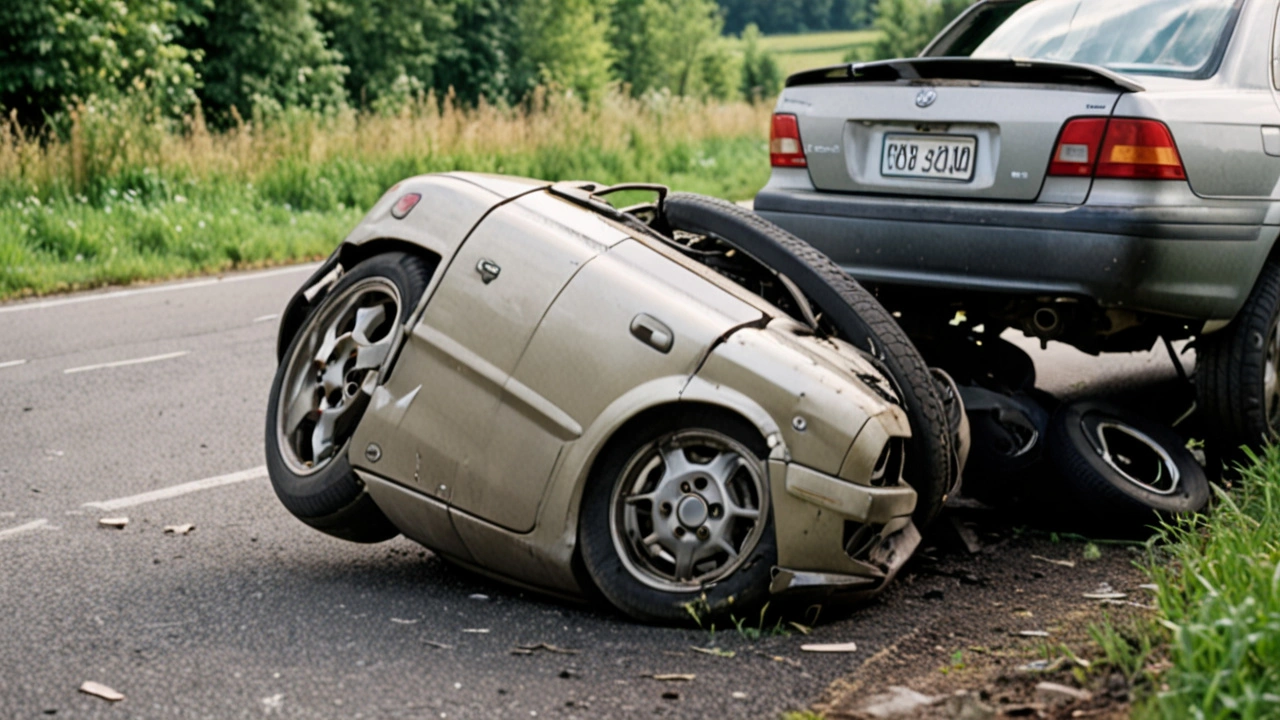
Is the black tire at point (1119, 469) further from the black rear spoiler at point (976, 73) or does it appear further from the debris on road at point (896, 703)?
the debris on road at point (896, 703)

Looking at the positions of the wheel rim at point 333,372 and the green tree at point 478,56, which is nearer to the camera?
the wheel rim at point 333,372

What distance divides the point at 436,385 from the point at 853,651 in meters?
1.38

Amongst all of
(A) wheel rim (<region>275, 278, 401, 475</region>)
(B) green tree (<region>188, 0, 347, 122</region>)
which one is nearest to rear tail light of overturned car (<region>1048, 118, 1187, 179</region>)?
(A) wheel rim (<region>275, 278, 401, 475</region>)

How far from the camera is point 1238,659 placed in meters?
2.76

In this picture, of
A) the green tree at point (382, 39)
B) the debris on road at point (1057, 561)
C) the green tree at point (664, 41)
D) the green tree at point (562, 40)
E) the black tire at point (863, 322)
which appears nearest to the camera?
the black tire at point (863, 322)

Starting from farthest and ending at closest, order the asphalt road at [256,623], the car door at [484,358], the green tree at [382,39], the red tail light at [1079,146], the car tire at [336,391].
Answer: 1. the green tree at [382,39]
2. the red tail light at [1079,146]
3. the car tire at [336,391]
4. the car door at [484,358]
5. the asphalt road at [256,623]

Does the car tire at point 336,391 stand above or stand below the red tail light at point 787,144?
below

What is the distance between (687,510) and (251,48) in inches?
1302

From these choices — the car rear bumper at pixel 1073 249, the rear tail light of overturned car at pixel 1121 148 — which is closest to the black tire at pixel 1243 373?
the car rear bumper at pixel 1073 249

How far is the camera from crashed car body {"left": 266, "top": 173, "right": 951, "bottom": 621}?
12.4 ft

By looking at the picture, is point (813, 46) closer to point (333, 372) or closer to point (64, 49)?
point (64, 49)

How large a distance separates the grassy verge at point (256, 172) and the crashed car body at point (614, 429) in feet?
24.2

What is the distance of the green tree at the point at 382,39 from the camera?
151ft

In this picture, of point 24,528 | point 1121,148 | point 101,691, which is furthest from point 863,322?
point 24,528
